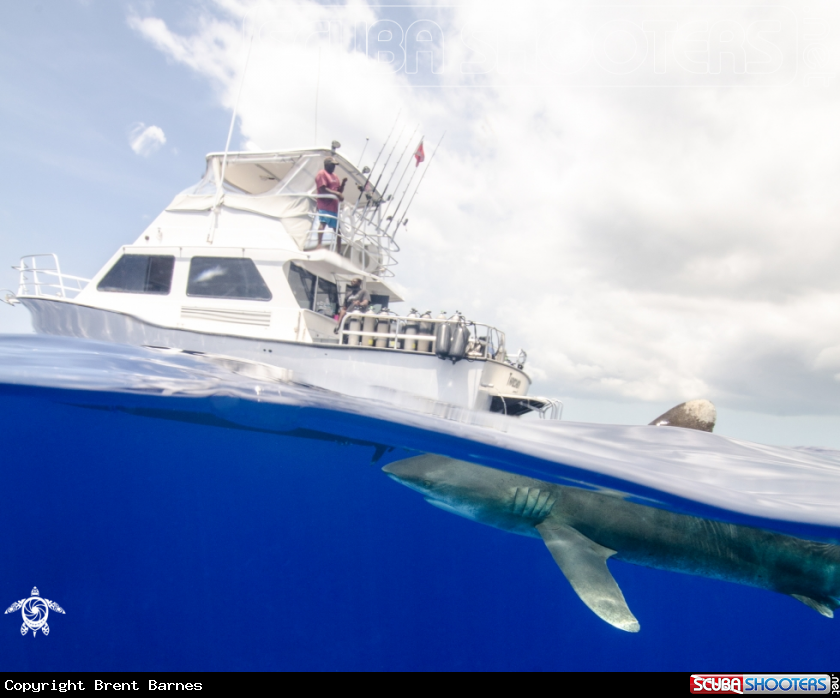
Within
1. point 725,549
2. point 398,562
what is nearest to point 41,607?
point 725,549

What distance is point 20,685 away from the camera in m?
4.48

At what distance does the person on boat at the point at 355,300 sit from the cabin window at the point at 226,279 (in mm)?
1818

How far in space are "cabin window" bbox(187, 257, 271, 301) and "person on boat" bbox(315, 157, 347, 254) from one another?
1771 mm

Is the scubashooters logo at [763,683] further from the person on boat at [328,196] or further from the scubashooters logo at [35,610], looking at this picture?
the person on boat at [328,196]

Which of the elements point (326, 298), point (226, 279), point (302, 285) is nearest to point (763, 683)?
point (302, 285)

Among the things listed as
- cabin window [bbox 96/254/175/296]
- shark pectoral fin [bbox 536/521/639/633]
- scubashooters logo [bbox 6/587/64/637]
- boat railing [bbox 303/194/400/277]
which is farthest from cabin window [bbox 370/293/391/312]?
shark pectoral fin [bbox 536/521/639/633]

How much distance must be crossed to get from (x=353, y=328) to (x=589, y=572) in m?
7.52

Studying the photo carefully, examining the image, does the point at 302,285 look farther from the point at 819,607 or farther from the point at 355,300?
the point at 819,607

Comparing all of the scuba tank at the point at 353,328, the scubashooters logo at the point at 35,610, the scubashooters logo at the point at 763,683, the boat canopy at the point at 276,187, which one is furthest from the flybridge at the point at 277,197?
the scubashooters logo at the point at 763,683

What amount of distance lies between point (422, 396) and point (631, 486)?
4987mm

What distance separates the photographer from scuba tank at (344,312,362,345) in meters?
10.1

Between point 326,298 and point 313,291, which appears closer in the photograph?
point 313,291

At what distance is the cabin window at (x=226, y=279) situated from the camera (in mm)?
10984

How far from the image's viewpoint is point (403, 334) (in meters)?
9.85
